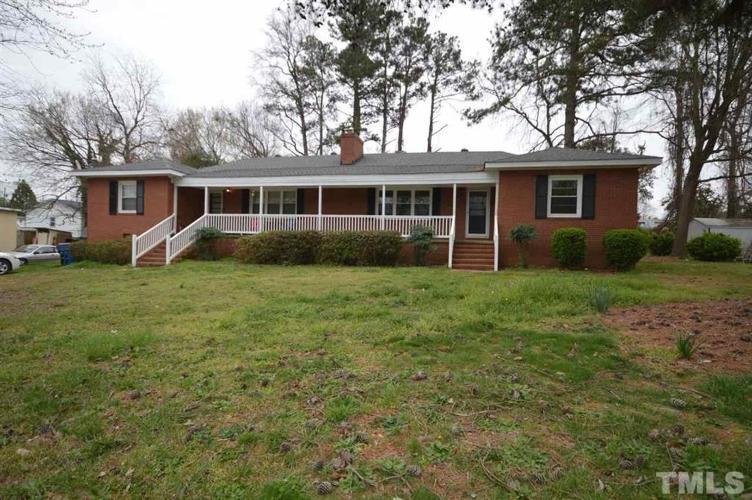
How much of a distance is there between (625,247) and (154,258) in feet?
52.0

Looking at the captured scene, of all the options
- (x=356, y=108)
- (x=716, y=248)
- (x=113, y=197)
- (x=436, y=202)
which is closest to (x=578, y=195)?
(x=436, y=202)

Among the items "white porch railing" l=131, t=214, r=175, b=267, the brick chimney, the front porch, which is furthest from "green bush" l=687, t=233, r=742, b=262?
"white porch railing" l=131, t=214, r=175, b=267

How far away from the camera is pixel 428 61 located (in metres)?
26.6

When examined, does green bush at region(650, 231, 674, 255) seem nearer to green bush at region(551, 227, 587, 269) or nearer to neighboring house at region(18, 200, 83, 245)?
green bush at region(551, 227, 587, 269)

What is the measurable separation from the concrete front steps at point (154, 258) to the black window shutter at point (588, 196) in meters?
14.6

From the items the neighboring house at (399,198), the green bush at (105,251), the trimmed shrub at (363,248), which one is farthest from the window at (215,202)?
the trimmed shrub at (363,248)

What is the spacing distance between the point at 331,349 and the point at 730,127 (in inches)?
886

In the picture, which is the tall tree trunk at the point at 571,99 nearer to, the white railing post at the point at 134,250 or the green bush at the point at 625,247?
the green bush at the point at 625,247

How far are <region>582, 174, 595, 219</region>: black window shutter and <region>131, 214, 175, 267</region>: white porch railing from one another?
14.4 metres

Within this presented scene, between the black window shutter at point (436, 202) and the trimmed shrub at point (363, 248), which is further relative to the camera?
the black window shutter at point (436, 202)

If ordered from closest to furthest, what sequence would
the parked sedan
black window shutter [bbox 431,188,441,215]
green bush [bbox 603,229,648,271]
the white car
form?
1. green bush [bbox 603,229,648,271]
2. the white car
3. black window shutter [bbox 431,188,441,215]
4. the parked sedan

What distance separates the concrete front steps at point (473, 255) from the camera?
41.7ft

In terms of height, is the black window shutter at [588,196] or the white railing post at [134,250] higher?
the black window shutter at [588,196]

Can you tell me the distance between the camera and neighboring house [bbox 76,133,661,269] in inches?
499
